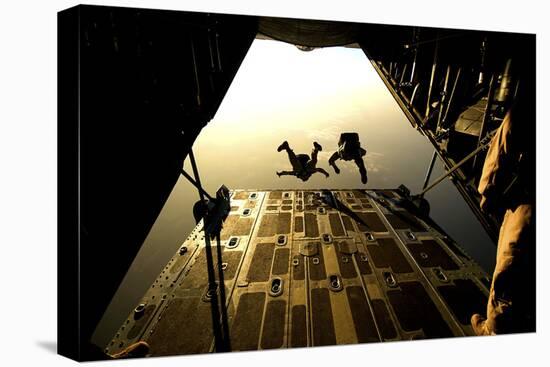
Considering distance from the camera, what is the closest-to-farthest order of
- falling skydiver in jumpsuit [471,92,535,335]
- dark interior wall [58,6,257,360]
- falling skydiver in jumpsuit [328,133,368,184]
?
dark interior wall [58,6,257,360], falling skydiver in jumpsuit [471,92,535,335], falling skydiver in jumpsuit [328,133,368,184]

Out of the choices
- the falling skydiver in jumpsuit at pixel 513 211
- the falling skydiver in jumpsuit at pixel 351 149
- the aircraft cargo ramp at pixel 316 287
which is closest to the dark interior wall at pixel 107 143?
the aircraft cargo ramp at pixel 316 287

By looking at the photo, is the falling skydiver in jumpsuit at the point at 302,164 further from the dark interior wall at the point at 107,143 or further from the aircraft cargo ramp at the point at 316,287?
the dark interior wall at the point at 107,143

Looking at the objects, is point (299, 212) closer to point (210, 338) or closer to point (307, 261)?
point (307, 261)

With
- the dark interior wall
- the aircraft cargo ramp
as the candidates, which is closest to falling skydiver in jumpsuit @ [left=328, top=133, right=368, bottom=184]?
the aircraft cargo ramp

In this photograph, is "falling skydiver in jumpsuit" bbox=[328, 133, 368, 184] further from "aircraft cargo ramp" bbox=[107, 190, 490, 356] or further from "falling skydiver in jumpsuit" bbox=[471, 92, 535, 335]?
"falling skydiver in jumpsuit" bbox=[471, 92, 535, 335]

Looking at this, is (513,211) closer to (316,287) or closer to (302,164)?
(316,287)

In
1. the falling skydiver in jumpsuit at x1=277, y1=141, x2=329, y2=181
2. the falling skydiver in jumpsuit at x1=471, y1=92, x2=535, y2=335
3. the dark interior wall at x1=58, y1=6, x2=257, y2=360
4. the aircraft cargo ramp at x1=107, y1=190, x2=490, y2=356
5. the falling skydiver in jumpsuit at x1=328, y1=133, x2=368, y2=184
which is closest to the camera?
the dark interior wall at x1=58, y1=6, x2=257, y2=360

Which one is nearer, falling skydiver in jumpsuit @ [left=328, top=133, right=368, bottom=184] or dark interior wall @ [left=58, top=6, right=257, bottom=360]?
dark interior wall @ [left=58, top=6, right=257, bottom=360]
